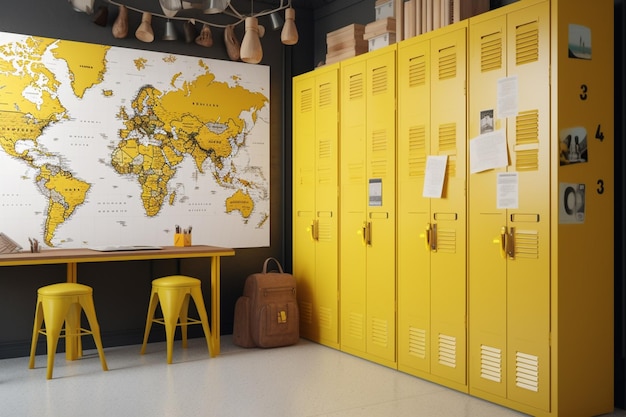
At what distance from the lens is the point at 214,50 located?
5.85 meters

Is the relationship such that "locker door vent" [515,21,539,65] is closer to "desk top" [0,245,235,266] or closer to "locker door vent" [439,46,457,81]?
"locker door vent" [439,46,457,81]

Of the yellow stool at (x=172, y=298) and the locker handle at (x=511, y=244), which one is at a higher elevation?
the locker handle at (x=511, y=244)

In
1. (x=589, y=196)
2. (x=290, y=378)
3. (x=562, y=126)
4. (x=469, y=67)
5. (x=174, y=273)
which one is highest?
(x=469, y=67)

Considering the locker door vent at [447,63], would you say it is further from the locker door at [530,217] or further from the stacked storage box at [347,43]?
the stacked storage box at [347,43]

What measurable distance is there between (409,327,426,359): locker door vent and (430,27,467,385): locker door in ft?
0.32

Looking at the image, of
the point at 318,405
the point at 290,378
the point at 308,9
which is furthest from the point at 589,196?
the point at 308,9

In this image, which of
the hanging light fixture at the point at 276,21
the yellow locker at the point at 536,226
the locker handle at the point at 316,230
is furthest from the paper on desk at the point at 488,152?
the hanging light fixture at the point at 276,21

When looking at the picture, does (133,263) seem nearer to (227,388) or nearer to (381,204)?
(227,388)

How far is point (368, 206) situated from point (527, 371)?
1780 mm

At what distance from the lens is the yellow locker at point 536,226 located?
11.6 ft

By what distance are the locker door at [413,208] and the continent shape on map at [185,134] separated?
182 cm

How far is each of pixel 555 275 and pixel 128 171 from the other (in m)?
3.50

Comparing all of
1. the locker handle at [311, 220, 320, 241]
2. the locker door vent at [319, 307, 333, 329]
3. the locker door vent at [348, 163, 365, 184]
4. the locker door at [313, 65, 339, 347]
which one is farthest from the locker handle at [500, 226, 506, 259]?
the locker handle at [311, 220, 320, 241]

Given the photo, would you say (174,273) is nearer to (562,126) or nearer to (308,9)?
(308,9)
